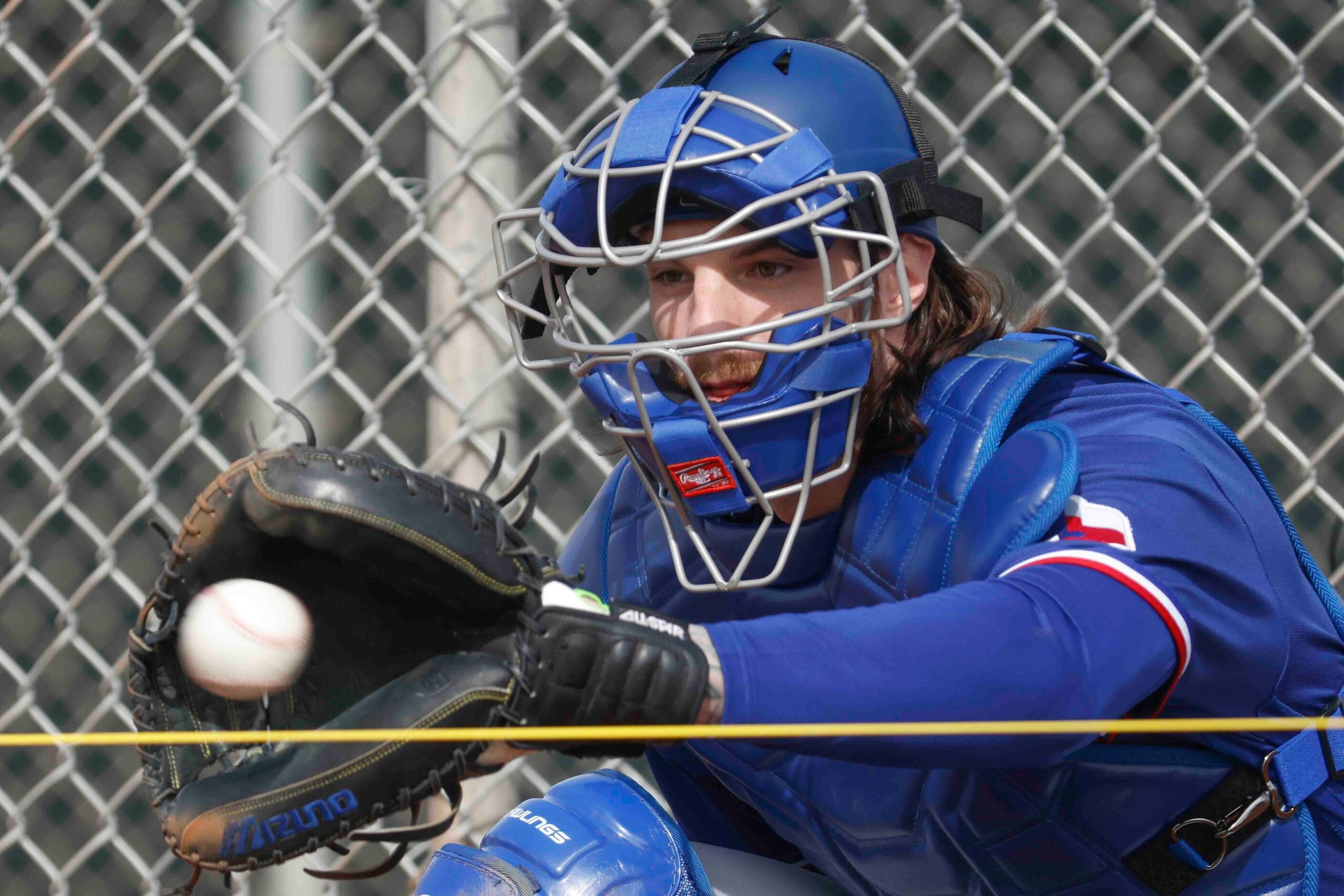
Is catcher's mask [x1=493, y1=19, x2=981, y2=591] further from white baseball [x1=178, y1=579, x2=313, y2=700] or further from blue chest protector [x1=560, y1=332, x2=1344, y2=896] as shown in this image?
white baseball [x1=178, y1=579, x2=313, y2=700]

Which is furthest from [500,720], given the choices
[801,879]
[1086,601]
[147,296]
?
[147,296]

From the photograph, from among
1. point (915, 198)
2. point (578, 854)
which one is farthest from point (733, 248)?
point (578, 854)

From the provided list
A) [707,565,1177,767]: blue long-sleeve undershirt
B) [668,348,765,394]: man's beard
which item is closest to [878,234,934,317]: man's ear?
[668,348,765,394]: man's beard

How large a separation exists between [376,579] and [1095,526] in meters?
0.70

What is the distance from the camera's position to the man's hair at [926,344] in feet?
5.46

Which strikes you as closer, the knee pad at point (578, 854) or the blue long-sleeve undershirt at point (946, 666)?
the blue long-sleeve undershirt at point (946, 666)

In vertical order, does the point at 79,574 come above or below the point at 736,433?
below

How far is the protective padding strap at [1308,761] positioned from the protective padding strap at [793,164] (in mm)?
820

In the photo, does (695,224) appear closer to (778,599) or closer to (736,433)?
(736,433)

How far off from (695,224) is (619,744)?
2.41 ft

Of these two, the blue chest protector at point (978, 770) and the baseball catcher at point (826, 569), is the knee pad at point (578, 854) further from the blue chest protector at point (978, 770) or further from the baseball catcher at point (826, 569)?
the blue chest protector at point (978, 770)

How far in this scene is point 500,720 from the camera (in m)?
1.14

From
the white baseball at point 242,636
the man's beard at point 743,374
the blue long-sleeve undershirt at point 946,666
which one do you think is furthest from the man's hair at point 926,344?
the white baseball at point 242,636

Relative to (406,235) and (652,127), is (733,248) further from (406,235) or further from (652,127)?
(406,235)
